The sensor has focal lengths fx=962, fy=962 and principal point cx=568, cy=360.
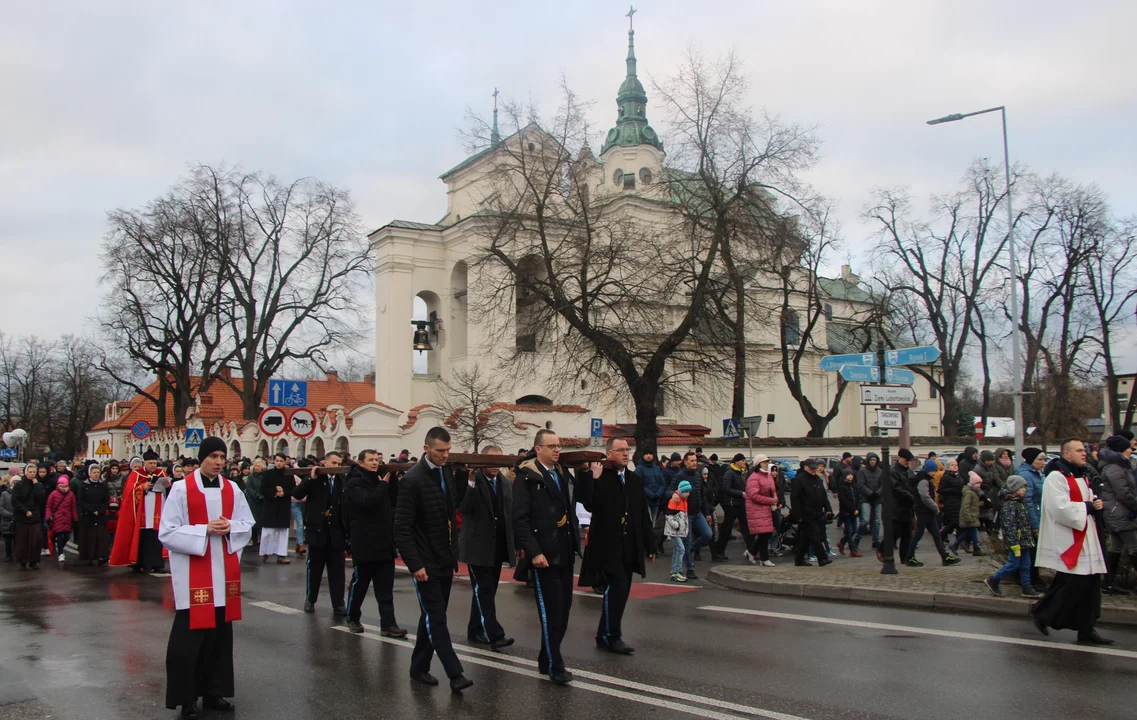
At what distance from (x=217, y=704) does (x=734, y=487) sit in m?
10.9

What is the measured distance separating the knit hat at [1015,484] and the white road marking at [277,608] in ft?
26.4

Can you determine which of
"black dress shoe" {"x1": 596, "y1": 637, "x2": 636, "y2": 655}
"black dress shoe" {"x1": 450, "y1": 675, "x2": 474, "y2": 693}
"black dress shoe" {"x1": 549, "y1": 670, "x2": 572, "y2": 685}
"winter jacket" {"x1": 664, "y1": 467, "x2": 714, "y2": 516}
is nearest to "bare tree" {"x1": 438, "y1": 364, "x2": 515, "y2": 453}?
"winter jacket" {"x1": 664, "y1": 467, "x2": 714, "y2": 516}

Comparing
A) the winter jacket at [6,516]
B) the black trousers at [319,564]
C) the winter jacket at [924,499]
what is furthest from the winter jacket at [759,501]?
the winter jacket at [6,516]

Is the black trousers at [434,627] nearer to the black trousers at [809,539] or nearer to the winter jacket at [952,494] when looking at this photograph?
the black trousers at [809,539]

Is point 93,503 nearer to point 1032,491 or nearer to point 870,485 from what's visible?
point 870,485

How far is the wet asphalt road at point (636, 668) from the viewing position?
6367 mm

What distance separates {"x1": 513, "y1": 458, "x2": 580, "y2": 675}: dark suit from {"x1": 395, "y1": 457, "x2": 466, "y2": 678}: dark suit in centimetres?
54

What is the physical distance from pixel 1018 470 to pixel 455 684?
7773 millimetres

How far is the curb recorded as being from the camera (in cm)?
955

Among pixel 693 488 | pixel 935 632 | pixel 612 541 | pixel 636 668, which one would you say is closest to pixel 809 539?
pixel 693 488

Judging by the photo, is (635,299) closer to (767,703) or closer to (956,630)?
(956,630)

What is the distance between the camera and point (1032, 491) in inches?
434

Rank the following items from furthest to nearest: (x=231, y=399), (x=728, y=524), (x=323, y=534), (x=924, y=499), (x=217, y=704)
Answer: (x=231, y=399) → (x=728, y=524) → (x=924, y=499) → (x=323, y=534) → (x=217, y=704)

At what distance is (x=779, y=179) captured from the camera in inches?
1065
